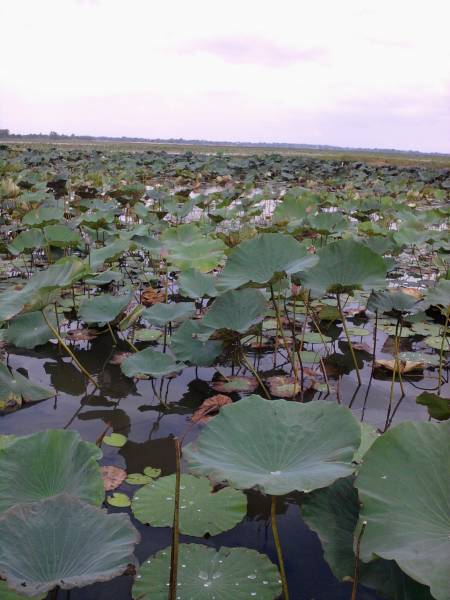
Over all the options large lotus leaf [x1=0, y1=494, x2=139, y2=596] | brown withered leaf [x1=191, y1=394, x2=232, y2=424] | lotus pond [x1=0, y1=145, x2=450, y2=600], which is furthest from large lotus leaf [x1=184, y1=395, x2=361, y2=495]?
brown withered leaf [x1=191, y1=394, x2=232, y2=424]

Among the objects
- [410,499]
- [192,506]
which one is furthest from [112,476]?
[410,499]

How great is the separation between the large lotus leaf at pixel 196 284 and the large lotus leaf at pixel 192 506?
44.8 inches

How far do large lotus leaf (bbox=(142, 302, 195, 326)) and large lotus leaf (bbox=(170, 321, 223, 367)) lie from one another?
0.19 metres

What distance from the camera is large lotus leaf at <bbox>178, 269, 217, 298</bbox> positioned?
2.56 m

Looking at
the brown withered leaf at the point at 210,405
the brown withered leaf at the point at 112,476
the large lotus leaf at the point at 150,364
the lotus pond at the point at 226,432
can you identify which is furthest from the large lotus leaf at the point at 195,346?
the brown withered leaf at the point at 112,476

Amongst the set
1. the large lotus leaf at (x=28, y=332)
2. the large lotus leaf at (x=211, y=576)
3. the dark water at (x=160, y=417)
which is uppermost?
the large lotus leaf at (x=28, y=332)

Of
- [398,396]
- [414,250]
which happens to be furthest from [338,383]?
[414,250]

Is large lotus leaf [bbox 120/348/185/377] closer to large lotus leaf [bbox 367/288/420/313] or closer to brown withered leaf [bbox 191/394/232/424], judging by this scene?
brown withered leaf [bbox 191/394/232/424]

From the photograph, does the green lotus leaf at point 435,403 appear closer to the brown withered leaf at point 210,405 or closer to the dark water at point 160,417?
the dark water at point 160,417

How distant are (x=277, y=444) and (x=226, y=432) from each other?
12cm

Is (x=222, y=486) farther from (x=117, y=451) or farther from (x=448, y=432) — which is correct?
(x=448, y=432)

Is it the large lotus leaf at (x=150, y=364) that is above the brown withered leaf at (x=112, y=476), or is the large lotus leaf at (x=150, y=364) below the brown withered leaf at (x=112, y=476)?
above

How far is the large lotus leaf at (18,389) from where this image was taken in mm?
1906

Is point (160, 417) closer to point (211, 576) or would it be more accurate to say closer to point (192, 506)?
point (192, 506)
